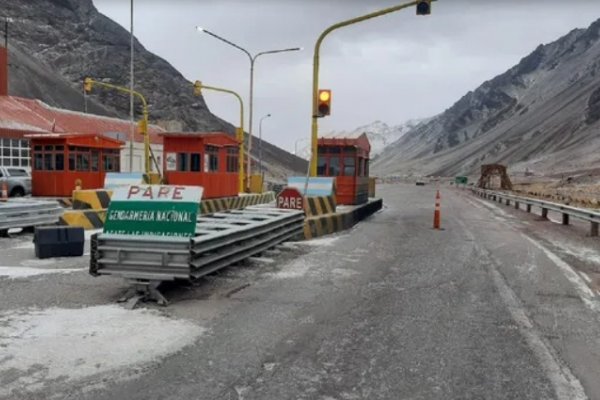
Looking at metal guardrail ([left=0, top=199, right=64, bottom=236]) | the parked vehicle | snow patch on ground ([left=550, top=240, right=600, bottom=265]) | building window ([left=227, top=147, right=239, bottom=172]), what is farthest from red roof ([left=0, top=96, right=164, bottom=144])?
snow patch on ground ([left=550, top=240, right=600, bottom=265])

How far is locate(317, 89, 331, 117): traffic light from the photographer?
15156mm

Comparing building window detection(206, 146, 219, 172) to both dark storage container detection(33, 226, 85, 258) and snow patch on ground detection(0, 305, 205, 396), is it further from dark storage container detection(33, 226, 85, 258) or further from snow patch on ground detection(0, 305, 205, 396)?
snow patch on ground detection(0, 305, 205, 396)

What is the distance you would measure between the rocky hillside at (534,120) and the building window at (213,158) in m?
73.6

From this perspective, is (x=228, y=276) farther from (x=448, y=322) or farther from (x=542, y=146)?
(x=542, y=146)

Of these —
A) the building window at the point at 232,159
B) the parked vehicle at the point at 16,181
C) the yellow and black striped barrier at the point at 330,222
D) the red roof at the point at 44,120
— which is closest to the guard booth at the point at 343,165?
the yellow and black striped barrier at the point at 330,222

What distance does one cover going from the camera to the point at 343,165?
2173cm

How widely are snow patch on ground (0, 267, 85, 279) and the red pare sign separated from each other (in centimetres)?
587

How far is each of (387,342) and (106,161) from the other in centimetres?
2069

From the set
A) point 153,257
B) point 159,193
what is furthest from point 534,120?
point 153,257

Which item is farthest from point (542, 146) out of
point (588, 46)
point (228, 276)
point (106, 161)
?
point (228, 276)

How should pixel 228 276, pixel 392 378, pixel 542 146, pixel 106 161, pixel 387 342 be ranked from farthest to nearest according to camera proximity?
pixel 542 146, pixel 106 161, pixel 228 276, pixel 387 342, pixel 392 378

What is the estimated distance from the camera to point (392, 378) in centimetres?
471

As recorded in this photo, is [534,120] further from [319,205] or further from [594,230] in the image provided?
[319,205]

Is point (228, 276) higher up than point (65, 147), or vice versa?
point (65, 147)
